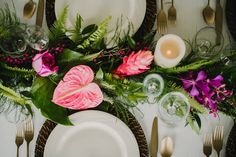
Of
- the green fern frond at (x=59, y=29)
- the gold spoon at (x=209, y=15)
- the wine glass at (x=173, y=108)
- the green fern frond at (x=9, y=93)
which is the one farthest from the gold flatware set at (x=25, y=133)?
the gold spoon at (x=209, y=15)

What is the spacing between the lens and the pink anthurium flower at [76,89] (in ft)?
2.43

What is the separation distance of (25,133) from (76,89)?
29 centimetres

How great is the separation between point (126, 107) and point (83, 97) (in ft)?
0.69

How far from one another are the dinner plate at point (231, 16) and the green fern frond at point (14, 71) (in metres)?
0.55

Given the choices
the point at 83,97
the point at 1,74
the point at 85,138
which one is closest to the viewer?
the point at 83,97

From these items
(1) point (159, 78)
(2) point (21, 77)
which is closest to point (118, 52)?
(1) point (159, 78)

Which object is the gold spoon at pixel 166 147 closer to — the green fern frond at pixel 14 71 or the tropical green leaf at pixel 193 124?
the tropical green leaf at pixel 193 124

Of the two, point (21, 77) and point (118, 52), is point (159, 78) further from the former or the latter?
point (21, 77)

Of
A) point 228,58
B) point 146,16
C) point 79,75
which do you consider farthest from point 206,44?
point 79,75

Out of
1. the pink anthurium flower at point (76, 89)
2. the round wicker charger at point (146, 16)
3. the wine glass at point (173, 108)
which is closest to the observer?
the pink anthurium flower at point (76, 89)

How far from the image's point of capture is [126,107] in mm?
934

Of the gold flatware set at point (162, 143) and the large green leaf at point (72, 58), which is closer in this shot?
the large green leaf at point (72, 58)

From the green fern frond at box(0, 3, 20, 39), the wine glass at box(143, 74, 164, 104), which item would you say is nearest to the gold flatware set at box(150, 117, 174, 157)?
the wine glass at box(143, 74, 164, 104)

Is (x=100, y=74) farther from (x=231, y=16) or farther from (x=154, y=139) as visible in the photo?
(x=231, y=16)
